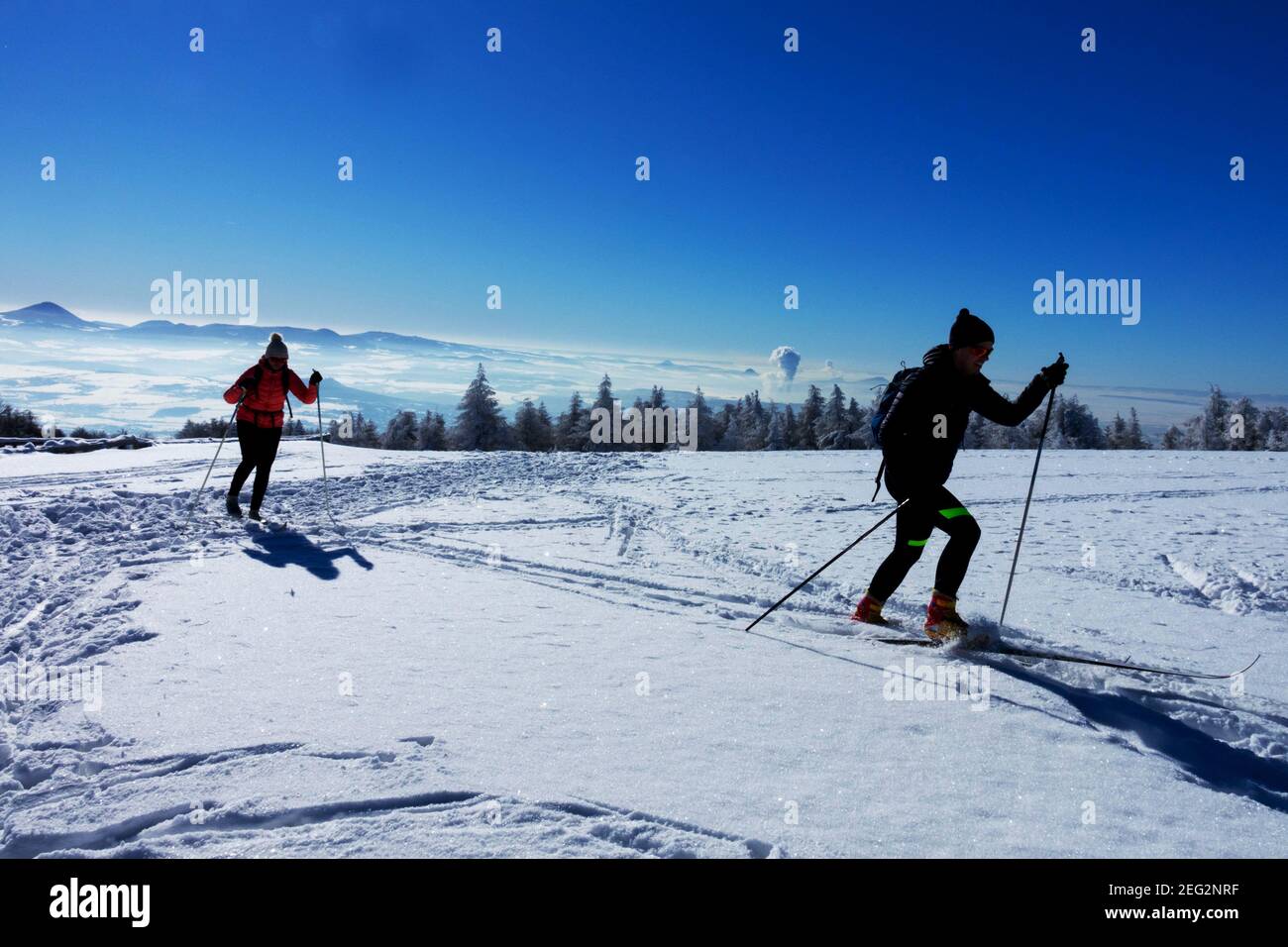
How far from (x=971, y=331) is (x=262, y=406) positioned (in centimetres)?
871

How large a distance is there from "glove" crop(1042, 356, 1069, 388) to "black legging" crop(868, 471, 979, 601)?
3.40 ft

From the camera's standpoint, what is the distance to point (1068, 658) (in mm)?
4496

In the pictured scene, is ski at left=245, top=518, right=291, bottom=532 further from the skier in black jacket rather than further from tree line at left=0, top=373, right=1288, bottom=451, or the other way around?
tree line at left=0, top=373, right=1288, bottom=451

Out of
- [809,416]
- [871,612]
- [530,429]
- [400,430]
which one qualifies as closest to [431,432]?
[400,430]

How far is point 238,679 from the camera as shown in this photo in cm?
387

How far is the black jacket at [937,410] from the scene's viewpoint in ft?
15.8

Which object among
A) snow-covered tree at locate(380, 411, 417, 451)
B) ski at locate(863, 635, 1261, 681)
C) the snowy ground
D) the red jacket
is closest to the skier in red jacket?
the red jacket

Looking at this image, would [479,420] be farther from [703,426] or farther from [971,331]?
[971,331]

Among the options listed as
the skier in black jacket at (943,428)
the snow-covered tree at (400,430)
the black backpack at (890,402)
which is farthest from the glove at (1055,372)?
the snow-covered tree at (400,430)

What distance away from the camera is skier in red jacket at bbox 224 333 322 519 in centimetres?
933

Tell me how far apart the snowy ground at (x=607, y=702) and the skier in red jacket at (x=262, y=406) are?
1.00m
